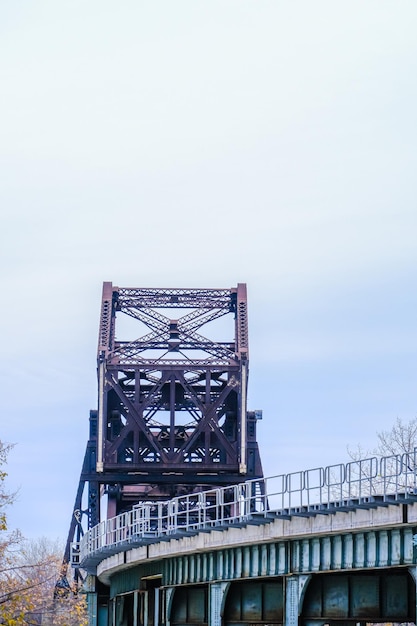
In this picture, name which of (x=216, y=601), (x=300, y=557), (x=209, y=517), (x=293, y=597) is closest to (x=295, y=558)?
(x=300, y=557)

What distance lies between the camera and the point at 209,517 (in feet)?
256

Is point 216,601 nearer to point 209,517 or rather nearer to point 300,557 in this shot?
point 300,557

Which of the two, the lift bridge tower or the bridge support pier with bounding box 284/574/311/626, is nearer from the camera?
the bridge support pier with bounding box 284/574/311/626

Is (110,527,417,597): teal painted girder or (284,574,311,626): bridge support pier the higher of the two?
(110,527,417,597): teal painted girder

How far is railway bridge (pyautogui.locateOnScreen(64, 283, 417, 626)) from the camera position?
42.8 m

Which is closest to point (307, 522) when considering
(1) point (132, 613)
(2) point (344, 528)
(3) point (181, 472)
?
(2) point (344, 528)

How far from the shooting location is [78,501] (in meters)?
100

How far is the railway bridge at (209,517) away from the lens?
42.8 metres

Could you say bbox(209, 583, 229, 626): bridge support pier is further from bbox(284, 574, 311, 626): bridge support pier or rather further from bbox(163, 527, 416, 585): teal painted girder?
bbox(284, 574, 311, 626): bridge support pier

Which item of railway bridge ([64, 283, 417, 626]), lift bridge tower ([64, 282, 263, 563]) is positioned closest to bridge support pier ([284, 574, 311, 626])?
railway bridge ([64, 283, 417, 626])

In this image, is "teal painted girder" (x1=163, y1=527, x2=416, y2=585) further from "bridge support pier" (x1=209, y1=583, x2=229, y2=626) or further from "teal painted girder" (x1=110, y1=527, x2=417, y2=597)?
"bridge support pier" (x1=209, y1=583, x2=229, y2=626)

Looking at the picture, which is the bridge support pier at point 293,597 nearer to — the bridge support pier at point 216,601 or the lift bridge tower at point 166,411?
the bridge support pier at point 216,601

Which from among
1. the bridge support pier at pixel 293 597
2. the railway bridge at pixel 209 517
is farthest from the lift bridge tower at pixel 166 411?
the bridge support pier at pixel 293 597

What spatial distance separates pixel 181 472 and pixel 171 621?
131 feet
